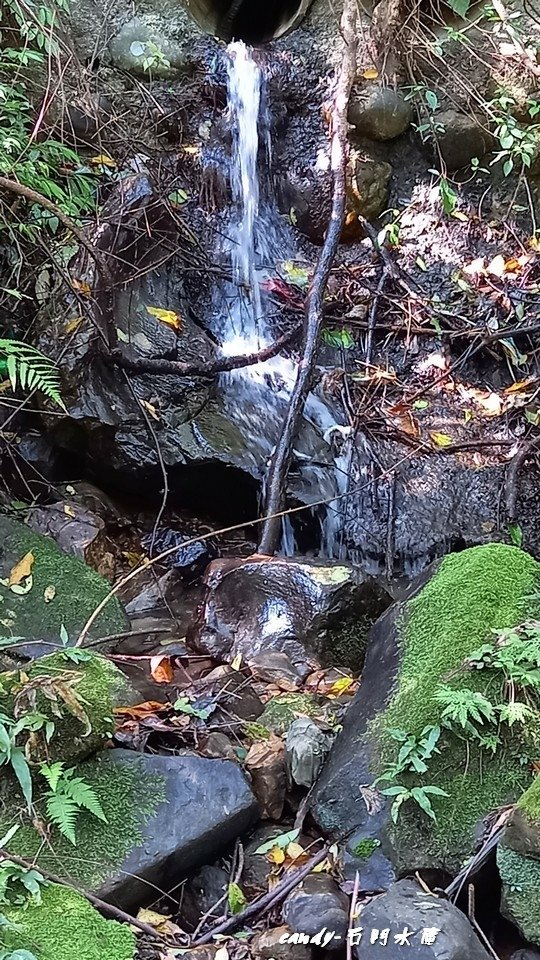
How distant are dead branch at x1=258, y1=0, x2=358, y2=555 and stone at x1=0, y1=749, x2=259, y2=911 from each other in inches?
63.0

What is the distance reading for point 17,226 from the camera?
482 cm

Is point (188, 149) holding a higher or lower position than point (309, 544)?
higher

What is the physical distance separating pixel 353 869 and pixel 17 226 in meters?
3.93

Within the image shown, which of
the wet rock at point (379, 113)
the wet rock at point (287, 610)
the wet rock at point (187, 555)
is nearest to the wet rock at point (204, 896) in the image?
the wet rock at point (287, 610)

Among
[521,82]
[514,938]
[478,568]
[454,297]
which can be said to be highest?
[521,82]

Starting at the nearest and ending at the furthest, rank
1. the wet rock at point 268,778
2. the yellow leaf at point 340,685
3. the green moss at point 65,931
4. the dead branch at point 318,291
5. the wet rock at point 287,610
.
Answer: the green moss at point 65,931 → the wet rock at point 268,778 → the yellow leaf at point 340,685 → the wet rock at point 287,610 → the dead branch at point 318,291

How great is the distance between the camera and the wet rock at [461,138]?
6969 mm

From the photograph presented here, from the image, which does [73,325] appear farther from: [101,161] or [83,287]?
[101,161]

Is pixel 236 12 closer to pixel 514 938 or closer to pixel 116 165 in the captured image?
pixel 116 165

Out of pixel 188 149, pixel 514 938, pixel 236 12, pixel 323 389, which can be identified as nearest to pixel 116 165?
pixel 188 149

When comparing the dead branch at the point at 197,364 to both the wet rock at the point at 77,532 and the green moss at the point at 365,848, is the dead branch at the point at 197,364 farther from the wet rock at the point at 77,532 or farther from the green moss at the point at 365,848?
the green moss at the point at 365,848

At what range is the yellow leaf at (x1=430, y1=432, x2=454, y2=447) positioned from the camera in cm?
561

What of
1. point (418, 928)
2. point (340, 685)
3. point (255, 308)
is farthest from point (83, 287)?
point (418, 928)

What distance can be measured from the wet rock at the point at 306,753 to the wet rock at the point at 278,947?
2.02 ft
